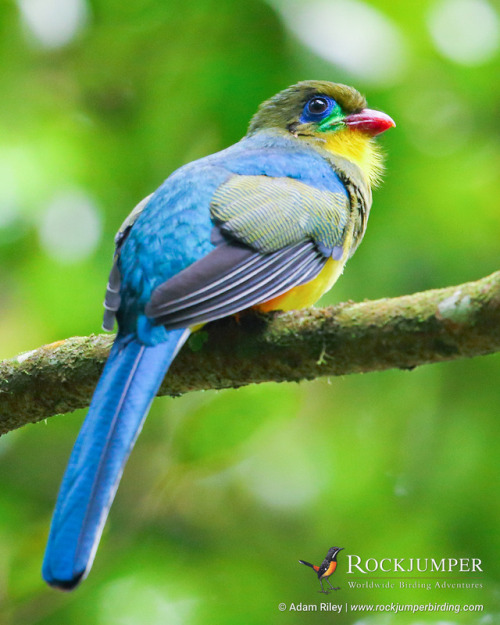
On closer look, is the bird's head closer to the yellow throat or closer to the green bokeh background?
the yellow throat

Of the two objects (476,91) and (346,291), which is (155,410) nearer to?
(346,291)

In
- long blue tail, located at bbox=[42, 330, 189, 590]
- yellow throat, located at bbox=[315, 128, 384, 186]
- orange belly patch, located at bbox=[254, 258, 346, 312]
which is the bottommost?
long blue tail, located at bbox=[42, 330, 189, 590]

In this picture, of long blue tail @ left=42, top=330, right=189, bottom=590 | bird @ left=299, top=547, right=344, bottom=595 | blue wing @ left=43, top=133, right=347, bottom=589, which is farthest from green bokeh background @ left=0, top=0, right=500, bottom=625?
long blue tail @ left=42, top=330, right=189, bottom=590

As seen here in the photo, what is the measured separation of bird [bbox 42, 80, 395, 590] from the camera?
2.32 meters

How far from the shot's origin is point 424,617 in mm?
3914

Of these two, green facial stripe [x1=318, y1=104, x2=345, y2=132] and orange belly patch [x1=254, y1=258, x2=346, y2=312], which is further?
green facial stripe [x1=318, y1=104, x2=345, y2=132]

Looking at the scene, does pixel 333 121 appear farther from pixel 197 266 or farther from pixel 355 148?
pixel 197 266

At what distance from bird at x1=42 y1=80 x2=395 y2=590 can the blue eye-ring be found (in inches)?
7.8

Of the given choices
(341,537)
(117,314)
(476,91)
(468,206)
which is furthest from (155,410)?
(476,91)

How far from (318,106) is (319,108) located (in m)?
0.01

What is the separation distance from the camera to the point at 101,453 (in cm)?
236

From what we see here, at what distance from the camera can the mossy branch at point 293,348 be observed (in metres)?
2.27

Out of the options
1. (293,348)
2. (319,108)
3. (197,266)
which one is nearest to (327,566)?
(293,348)

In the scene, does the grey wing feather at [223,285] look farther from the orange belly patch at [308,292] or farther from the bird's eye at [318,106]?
the bird's eye at [318,106]
